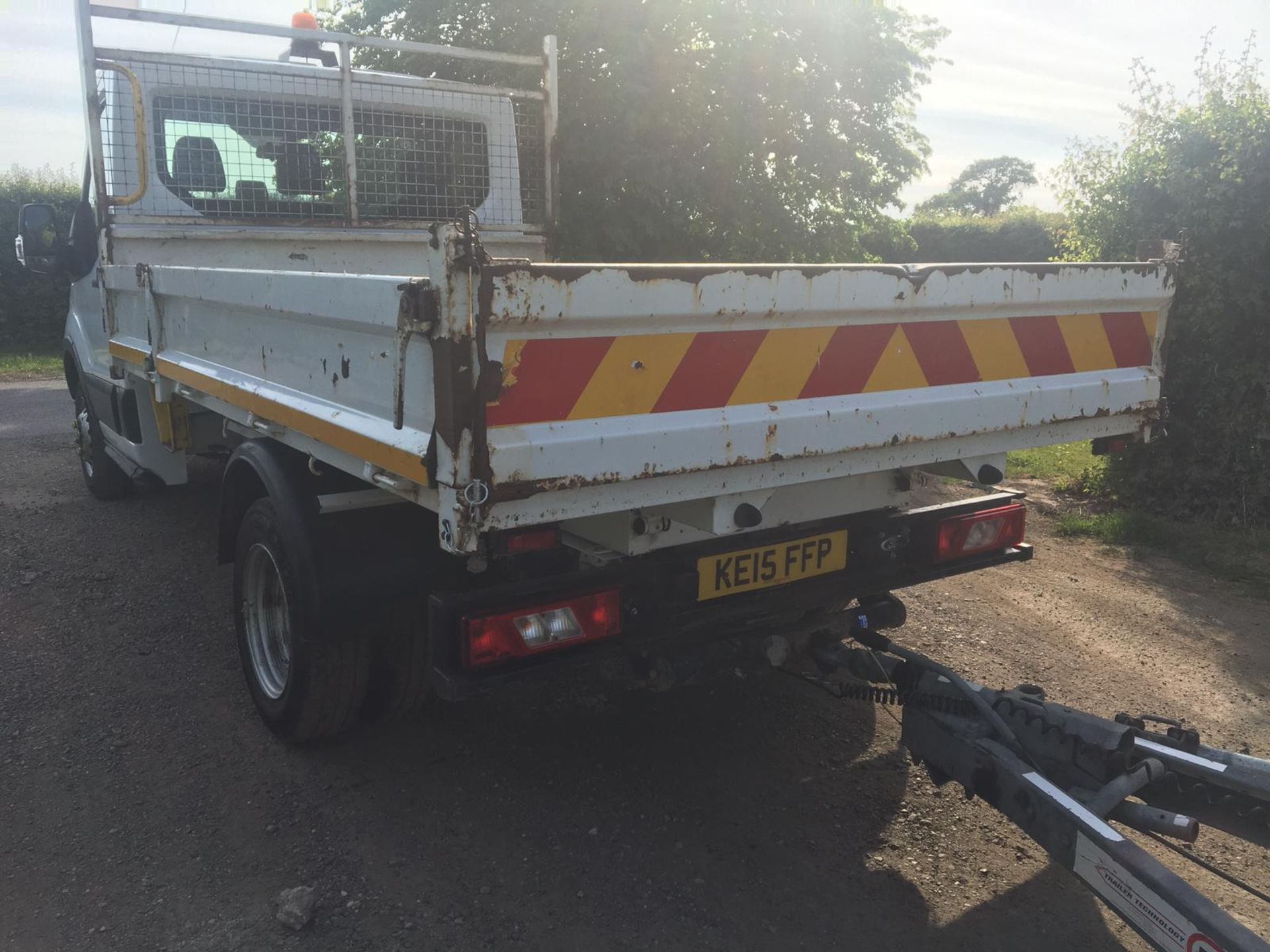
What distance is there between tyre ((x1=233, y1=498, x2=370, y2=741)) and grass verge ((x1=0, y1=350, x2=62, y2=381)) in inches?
456

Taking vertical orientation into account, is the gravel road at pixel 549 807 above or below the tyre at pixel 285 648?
below

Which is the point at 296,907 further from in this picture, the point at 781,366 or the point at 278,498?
the point at 781,366

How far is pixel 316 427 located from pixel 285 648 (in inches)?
38.2

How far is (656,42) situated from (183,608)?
526 cm

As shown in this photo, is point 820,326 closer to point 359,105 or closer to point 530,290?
point 530,290

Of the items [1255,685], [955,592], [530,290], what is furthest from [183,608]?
[1255,685]

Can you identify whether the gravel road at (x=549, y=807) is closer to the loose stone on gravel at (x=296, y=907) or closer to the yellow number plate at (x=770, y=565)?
the loose stone on gravel at (x=296, y=907)

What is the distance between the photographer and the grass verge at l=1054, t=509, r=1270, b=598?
17.1ft

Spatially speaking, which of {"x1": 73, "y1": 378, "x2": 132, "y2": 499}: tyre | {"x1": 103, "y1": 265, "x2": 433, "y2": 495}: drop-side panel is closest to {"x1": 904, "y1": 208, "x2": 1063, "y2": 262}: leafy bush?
{"x1": 73, "y1": 378, "x2": 132, "y2": 499}: tyre

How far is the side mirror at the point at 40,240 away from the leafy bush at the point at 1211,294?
20.1ft

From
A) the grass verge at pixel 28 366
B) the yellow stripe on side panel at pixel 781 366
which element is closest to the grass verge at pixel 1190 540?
the yellow stripe on side panel at pixel 781 366

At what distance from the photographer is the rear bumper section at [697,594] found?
2502 mm

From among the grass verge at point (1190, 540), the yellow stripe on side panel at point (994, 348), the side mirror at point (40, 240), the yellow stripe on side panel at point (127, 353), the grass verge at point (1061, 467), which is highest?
the side mirror at point (40, 240)

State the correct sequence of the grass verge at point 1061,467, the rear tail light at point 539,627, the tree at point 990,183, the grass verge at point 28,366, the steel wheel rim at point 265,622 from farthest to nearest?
the tree at point 990,183
the grass verge at point 28,366
the grass verge at point 1061,467
the steel wheel rim at point 265,622
the rear tail light at point 539,627
